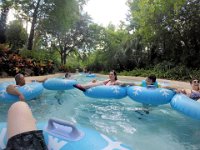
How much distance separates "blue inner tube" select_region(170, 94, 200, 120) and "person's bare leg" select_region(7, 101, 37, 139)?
3.17 metres

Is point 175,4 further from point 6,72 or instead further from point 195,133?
point 195,133

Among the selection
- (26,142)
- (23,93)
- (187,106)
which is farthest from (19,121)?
(23,93)

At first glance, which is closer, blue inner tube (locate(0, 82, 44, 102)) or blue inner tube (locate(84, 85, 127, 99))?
blue inner tube (locate(0, 82, 44, 102))

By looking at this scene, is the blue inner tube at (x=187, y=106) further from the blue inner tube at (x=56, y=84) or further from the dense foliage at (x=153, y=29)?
the dense foliage at (x=153, y=29)

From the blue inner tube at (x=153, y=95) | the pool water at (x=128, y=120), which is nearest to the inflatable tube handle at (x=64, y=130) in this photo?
the pool water at (x=128, y=120)

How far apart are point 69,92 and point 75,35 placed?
22580 millimetres

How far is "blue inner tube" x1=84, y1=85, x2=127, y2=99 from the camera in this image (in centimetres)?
581

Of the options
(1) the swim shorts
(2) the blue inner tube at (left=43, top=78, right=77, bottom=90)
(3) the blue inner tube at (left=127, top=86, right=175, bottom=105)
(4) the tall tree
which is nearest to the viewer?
(1) the swim shorts

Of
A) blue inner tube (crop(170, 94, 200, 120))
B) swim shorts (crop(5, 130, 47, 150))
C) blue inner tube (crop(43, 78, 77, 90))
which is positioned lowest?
blue inner tube (crop(170, 94, 200, 120))

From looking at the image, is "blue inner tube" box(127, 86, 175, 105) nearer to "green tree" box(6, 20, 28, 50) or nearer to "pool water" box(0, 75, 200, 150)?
"pool water" box(0, 75, 200, 150)

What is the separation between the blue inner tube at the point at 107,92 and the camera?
19.1 feet

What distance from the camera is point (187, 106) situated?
4.33m

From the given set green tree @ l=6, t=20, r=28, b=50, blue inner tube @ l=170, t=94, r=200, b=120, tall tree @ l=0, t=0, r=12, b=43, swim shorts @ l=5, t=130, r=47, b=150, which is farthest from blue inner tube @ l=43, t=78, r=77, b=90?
green tree @ l=6, t=20, r=28, b=50

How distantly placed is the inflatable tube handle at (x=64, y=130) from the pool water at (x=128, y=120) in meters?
1.98
